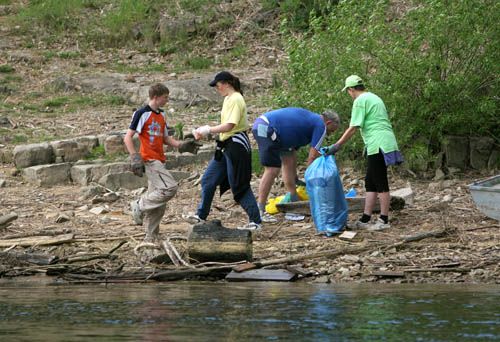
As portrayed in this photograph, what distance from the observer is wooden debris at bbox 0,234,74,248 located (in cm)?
1089

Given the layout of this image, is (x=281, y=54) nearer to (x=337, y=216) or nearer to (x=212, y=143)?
(x=212, y=143)

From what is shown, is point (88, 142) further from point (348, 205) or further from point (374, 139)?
point (374, 139)

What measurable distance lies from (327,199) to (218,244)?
164 cm

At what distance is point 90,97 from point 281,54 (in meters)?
4.00

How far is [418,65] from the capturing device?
1300 centimetres

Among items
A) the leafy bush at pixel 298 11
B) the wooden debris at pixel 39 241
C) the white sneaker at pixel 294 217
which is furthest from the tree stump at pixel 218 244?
the leafy bush at pixel 298 11

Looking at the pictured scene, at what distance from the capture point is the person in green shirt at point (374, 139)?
11180 mm

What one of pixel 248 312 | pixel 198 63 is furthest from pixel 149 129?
pixel 198 63

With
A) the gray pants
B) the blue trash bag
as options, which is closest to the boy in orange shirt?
the gray pants

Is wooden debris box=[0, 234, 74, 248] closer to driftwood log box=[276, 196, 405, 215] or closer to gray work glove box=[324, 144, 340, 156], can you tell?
driftwood log box=[276, 196, 405, 215]

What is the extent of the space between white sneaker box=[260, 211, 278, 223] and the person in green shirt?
1.07 m

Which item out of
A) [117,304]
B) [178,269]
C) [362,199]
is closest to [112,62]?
[362,199]

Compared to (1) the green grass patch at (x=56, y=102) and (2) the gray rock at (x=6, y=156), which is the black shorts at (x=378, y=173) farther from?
(1) the green grass patch at (x=56, y=102)

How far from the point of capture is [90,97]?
19.8 meters
